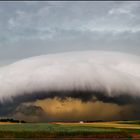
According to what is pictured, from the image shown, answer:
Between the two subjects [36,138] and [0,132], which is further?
[0,132]

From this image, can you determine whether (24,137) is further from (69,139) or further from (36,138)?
(69,139)

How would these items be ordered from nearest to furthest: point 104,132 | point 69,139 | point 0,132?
point 69,139 < point 0,132 < point 104,132

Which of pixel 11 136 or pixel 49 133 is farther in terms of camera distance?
pixel 49 133

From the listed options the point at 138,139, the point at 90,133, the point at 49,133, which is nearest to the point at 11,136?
the point at 49,133

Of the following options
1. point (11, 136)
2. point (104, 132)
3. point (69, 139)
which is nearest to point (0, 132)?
point (11, 136)

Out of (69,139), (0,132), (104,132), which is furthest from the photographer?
(104,132)

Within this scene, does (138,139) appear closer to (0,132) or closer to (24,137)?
(24,137)

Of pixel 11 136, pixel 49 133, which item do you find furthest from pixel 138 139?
pixel 11 136

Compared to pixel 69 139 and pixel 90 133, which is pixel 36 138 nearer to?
pixel 69 139
